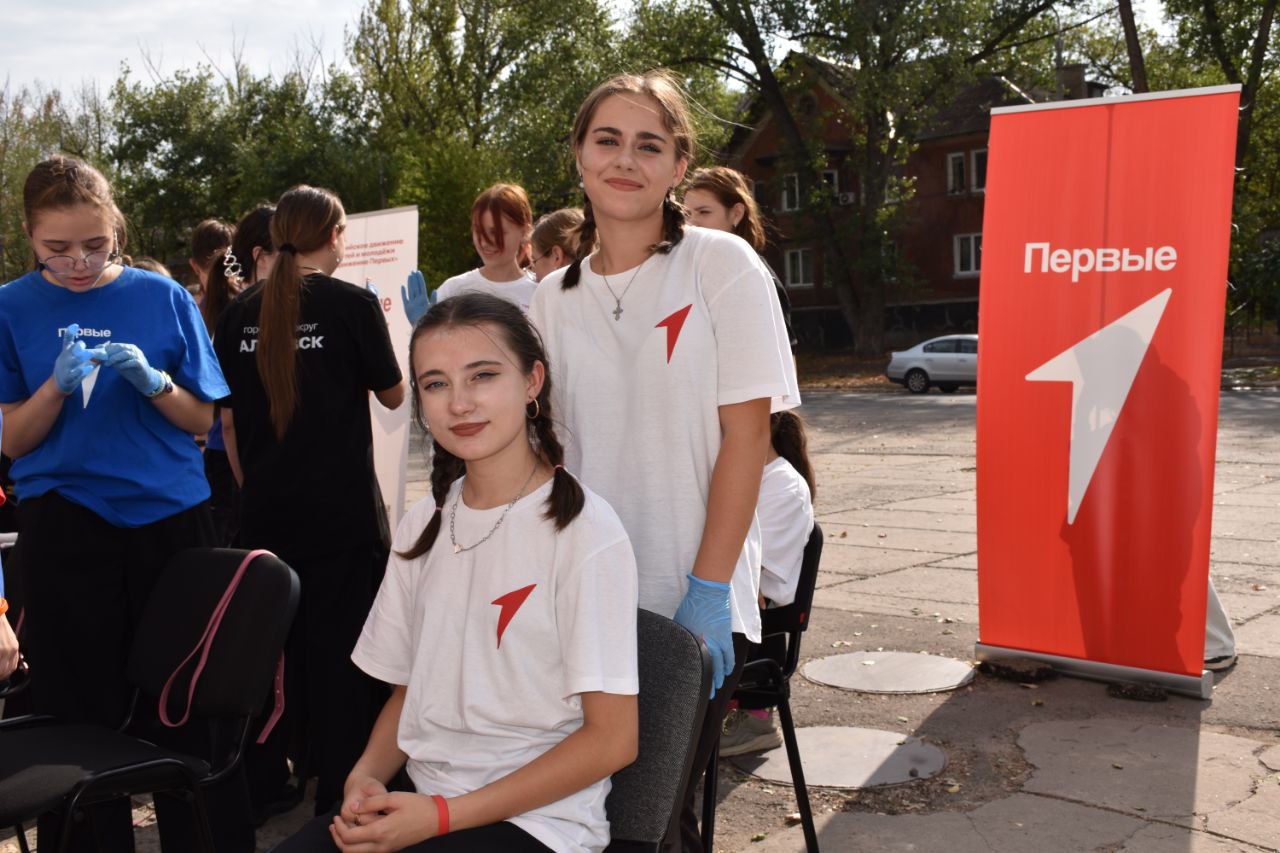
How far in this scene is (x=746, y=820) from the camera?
3.83 metres

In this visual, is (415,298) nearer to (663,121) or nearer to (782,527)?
(782,527)

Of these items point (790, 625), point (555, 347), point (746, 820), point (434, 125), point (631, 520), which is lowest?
point (746, 820)

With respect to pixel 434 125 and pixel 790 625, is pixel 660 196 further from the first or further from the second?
pixel 434 125

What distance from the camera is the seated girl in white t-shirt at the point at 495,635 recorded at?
2.07 meters

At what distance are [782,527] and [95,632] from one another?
1.93 metres

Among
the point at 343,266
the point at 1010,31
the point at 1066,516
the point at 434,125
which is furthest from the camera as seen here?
the point at 434,125

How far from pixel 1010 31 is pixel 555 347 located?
32.5 metres

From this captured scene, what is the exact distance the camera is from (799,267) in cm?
4400

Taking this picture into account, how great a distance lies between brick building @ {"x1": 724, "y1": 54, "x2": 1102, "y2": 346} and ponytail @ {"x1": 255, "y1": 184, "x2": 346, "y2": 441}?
3518 cm

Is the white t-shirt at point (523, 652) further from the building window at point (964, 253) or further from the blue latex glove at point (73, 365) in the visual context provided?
the building window at point (964, 253)

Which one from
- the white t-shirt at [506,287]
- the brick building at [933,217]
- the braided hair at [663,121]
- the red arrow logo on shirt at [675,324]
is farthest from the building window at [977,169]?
the red arrow logo on shirt at [675,324]

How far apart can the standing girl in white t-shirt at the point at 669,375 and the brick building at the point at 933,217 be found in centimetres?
3635

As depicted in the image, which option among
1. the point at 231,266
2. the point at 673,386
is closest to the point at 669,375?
the point at 673,386

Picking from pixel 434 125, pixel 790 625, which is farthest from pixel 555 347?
pixel 434 125
